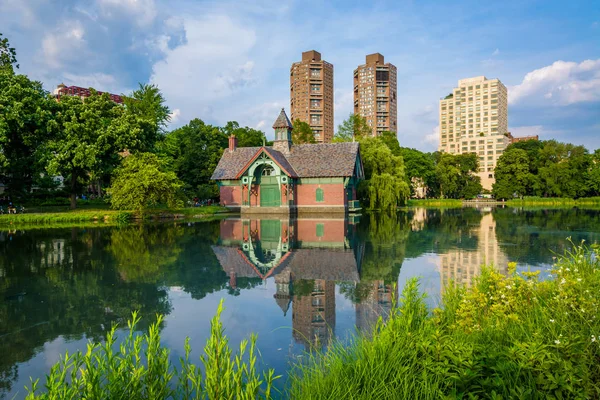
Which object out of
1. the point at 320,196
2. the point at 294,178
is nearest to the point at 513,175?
the point at 320,196

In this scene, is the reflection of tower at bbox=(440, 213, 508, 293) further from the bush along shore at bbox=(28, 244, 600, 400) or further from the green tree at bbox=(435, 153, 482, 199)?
the green tree at bbox=(435, 153, 482, 199)

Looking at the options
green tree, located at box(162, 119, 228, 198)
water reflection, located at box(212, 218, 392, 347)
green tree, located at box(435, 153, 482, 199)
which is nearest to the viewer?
water reflection, located at box(212, 218, 392, 347)

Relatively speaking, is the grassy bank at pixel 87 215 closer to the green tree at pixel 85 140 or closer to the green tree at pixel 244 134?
the green tree at pixel 85 140

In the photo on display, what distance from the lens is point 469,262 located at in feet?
37.7

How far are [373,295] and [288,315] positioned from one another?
2043 millimetres

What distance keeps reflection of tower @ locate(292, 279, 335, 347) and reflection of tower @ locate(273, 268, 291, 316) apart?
6.9 inches

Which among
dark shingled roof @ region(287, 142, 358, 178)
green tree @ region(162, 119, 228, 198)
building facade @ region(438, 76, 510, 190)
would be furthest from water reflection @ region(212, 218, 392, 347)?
building facade @ region(438, 76, 510, 190)

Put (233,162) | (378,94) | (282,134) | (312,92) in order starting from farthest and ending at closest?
(378,94) → (312,92) → (233,162) → (282,134)

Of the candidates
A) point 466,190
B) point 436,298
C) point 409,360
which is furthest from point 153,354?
point 466,190

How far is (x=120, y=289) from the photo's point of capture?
29.5ft

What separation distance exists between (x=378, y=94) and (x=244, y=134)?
261ft

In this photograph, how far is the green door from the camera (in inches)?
1486

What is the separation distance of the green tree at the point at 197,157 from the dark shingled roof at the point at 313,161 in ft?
18.3

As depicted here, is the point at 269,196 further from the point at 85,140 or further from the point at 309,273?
the point at 309,273
